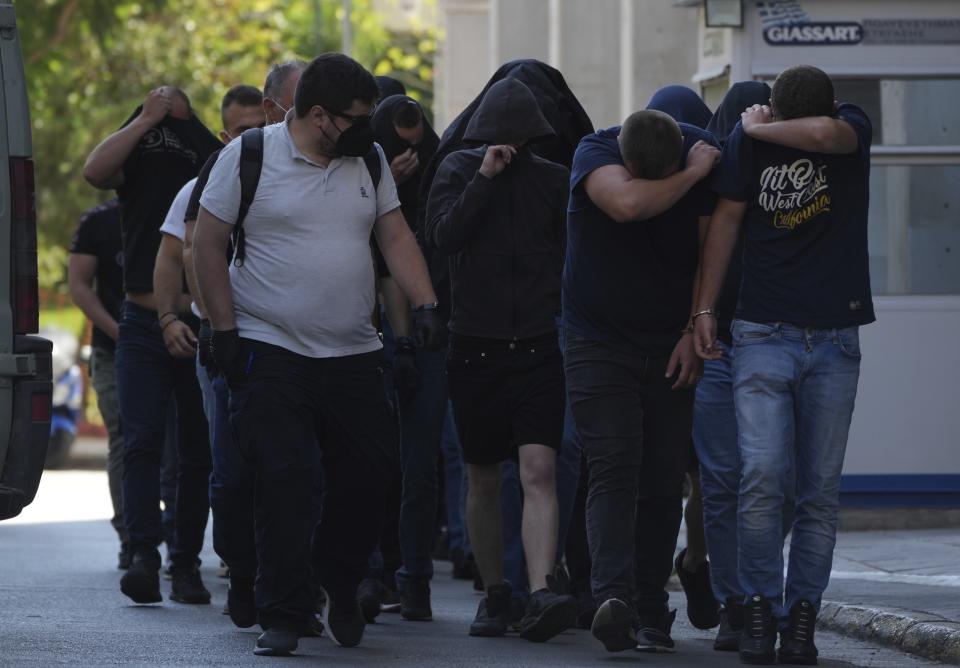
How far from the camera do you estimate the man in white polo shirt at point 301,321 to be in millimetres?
6883

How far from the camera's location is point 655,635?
23.5 ft

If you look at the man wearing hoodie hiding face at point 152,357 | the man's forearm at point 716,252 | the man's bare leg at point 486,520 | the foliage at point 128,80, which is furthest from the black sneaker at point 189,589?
the foliage at point 128,80

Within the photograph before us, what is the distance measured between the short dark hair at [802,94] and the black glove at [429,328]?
1.32 m

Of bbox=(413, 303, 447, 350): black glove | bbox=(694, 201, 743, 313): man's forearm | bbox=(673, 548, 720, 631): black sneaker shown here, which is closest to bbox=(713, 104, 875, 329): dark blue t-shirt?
bbox=(694, 201, 743, 313): man's forearm

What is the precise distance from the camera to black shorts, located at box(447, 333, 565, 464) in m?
7.57

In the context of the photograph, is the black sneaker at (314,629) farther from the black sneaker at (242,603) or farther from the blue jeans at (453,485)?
the blue jeans at (453,485)

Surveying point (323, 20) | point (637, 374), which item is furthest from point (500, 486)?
point (323, 20)

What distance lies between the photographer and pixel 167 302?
8539 millimetres

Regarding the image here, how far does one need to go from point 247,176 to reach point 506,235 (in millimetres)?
1150

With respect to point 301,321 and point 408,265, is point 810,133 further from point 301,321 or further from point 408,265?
point 301,321

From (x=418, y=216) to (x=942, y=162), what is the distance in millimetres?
4507

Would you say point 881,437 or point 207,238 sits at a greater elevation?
point 207,238

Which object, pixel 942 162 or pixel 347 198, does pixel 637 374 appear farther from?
pixel 942 162

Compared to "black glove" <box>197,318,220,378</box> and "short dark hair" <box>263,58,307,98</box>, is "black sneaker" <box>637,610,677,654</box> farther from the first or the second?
"short dark hair" <box>263,58,307,98</box>
